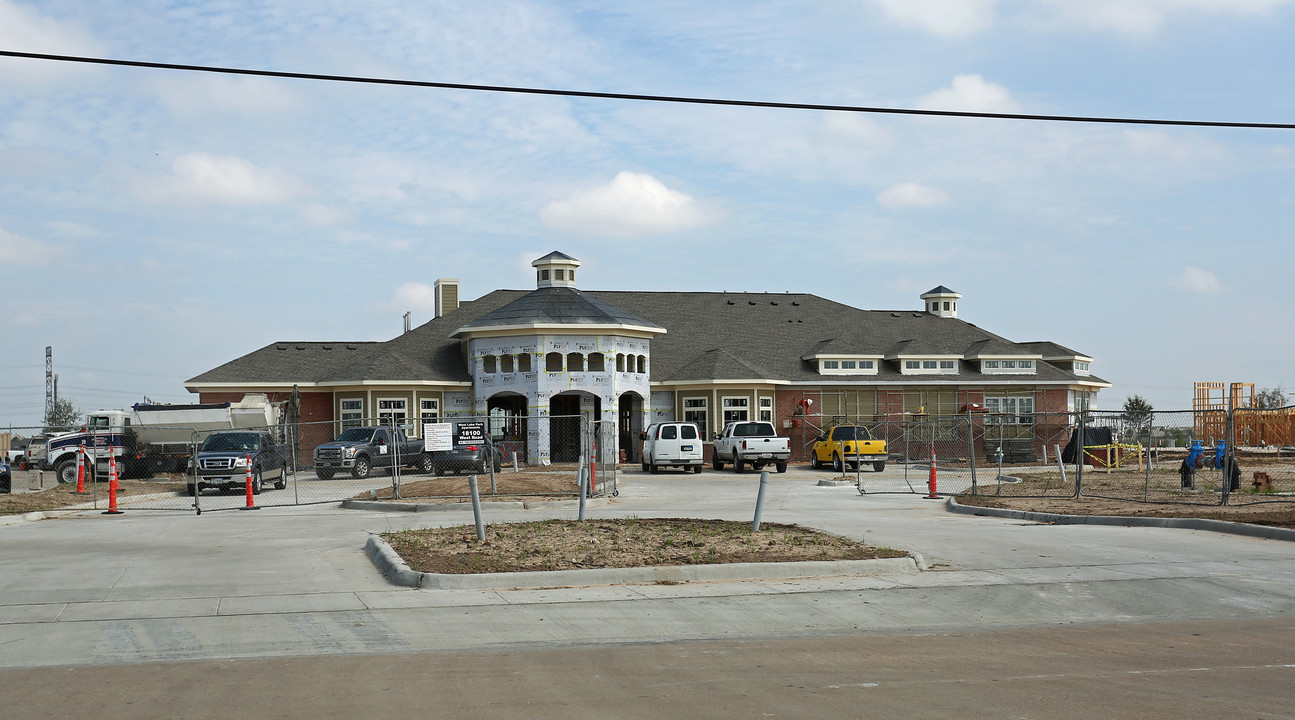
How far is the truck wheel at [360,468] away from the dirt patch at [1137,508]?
18.7 metres

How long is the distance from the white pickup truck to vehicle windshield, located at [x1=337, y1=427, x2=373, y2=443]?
13352mm

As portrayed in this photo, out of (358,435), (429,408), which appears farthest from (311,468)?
(358,435)

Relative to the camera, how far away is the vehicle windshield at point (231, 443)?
103 ft

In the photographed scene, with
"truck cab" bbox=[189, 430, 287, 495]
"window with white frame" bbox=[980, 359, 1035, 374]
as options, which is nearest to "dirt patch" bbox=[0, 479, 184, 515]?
"truck cab" bbox=[189, 430, 287, 495]

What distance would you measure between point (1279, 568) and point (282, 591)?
11943 mm

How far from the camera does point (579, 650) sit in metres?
9.45

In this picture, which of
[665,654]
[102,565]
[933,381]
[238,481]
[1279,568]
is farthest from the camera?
[933,381]

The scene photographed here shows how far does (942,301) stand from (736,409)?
668 inches

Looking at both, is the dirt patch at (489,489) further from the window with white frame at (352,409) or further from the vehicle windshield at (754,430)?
the window with white frame at (352,409)

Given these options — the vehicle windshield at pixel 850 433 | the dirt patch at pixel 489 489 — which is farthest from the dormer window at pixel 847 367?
the dirt patch at pixel 489 489

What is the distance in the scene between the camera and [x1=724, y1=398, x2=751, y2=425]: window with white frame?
50250 mm

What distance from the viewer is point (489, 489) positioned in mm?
27094

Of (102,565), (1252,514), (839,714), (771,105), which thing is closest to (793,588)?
(839,714)

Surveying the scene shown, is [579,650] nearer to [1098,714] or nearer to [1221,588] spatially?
[1098,714]
